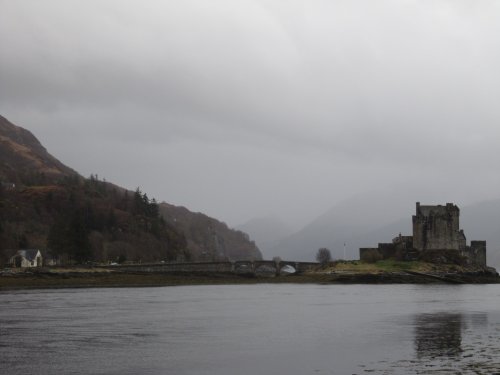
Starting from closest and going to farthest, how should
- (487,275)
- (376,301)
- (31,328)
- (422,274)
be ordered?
(31,328)
(376,301)
(422,274)
(487,275)

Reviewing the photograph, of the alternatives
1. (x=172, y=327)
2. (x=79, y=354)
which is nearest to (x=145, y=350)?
(x=79, y=354)

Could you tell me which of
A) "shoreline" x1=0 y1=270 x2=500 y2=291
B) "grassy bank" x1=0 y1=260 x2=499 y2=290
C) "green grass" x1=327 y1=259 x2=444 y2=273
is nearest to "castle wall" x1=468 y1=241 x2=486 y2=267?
"grassy bank" x1=0 y1=260 x2=499 y2=290

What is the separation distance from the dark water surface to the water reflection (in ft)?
0.17

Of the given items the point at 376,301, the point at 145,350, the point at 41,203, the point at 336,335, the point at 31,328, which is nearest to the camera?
the point at 145,350

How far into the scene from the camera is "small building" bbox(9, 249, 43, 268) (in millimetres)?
133625

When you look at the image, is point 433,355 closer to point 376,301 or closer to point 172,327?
point 172,327

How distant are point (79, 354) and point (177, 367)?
224 inches

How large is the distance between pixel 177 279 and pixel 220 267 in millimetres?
26550

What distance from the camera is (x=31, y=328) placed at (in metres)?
43.2

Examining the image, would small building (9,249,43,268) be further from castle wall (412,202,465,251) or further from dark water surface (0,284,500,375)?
dark water surface (0,284,500,375)

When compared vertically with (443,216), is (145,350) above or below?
below

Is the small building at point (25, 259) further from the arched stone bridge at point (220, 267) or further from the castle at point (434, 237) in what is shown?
the castle at point (434, 237)

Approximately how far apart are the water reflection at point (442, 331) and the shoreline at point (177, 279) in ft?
217

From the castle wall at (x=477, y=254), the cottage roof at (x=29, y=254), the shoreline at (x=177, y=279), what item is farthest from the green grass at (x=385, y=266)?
the cottage roof at (x=29, y=254)
